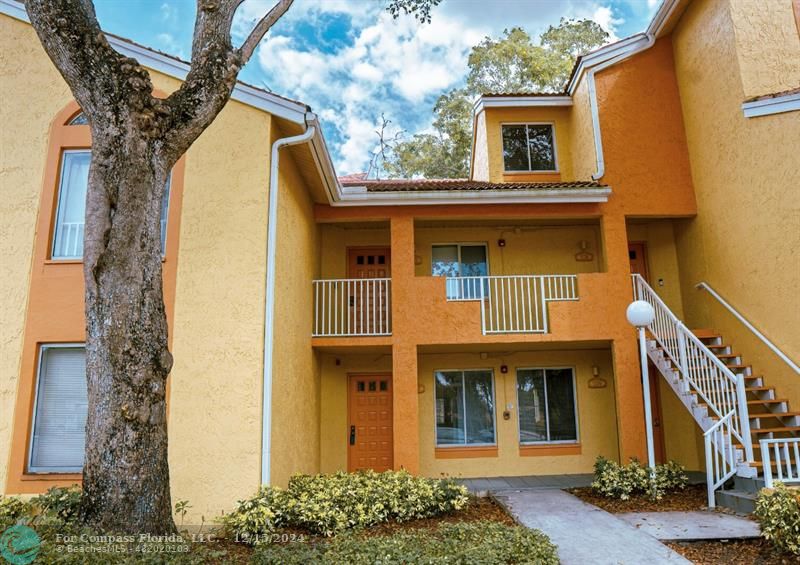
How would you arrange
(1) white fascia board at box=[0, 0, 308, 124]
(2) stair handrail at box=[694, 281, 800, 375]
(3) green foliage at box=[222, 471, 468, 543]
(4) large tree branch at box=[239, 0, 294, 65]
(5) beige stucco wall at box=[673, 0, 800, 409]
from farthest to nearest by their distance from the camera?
(5) beige stucco wall at box=[673, 0, 800, 409] < (2) stair handrail at box=[694, 281, 800, 375] < (1) white fascia board at box=[0, 0, 308, 124] < (3) green foliage at box=[222, 471, 468, 543] < (4) large tree branch at box=[239, 0, 294, 65]

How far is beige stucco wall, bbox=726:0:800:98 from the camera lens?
940 centimetres

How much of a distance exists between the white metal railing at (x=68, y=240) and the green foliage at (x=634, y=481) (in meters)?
9.14

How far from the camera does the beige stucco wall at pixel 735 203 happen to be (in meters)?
8.51

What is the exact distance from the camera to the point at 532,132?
13.3 metres

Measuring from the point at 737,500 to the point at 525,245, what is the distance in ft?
20.9

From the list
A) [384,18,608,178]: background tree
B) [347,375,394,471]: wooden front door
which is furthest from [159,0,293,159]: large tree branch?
[384,18,608,178]: background tree

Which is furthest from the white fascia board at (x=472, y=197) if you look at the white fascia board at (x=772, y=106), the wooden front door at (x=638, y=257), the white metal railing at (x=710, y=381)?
the white fascia board at (x=772, y=106)

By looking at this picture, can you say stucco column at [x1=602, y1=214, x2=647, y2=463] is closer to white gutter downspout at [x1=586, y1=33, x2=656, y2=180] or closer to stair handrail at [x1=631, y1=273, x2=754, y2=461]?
stair handrail at [x1=631, y1=273, x2=754, y2=461]

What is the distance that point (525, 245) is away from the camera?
38.8 ft

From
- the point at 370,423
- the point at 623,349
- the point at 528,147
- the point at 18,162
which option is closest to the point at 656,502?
the point at 623,349

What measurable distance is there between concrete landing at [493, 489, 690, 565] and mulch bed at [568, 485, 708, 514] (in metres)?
0.34

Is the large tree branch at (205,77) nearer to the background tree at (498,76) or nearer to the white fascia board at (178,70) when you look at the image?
the white fascia board at (178,70)

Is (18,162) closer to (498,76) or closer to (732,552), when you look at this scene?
(732,552)

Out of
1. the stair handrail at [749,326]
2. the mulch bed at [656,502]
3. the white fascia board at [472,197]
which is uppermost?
the white fascia board at [472,197]
